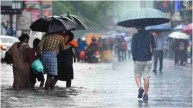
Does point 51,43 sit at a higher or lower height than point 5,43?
higher

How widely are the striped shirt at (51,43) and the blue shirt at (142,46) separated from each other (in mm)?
1822

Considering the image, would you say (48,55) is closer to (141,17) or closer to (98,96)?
(98,96)

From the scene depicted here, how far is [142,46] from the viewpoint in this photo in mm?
11508

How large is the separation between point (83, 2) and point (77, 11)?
1.50 meters

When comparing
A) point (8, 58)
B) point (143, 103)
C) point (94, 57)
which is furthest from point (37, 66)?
point (94, 57)

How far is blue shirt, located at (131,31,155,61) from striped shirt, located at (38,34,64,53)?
5.98ft

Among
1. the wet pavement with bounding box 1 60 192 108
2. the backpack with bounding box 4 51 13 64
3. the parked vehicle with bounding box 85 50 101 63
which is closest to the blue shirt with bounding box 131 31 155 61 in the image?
the wet pavement with bounding box 1 60 192 108

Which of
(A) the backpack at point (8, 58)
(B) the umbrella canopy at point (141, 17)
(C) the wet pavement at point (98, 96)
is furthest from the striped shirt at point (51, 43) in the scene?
(B) the umbrella canopy at point (141, 17)

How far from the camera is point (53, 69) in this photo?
12.5 m

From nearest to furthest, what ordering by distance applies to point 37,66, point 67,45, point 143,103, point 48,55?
point 143,103 → point 37,66 → point 48,55 → point 67,45

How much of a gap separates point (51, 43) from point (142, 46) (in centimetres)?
215

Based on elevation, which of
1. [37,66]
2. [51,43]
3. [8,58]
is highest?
[51,43]

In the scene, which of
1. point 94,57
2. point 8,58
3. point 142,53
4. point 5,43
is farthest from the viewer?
point 94,57

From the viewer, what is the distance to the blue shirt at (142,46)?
453 inches
